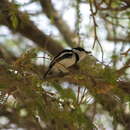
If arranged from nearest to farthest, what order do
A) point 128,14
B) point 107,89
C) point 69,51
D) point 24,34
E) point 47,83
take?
1. point 47,83
2. point 107,89
3. point 128,14
4. point 69,51
5. point 24,34

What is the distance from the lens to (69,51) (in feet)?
9.08

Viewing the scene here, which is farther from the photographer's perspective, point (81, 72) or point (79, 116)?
point (81, 72)

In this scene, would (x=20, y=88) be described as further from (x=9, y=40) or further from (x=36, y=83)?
(x=9, y=40)

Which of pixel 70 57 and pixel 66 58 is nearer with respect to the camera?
pixel 66 58

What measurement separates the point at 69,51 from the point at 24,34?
75 centimetres

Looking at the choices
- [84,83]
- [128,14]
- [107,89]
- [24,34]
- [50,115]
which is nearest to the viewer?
[50,115]

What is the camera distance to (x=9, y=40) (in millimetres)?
4445

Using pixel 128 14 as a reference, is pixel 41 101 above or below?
below

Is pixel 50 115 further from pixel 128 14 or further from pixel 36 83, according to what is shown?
pixel 128 14

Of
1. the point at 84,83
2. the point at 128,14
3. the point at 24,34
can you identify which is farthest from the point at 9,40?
the point at 84,83

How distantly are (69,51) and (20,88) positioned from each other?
1369 millimetres

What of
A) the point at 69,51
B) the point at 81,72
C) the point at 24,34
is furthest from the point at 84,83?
the point at 24,34

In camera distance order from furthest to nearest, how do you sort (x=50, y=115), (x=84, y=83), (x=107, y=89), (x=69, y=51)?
(x=69, y=51) → (x=107, y=89) → (x=84, y=83) → (x=50, y=115)

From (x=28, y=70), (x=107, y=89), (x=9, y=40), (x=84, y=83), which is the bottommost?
(x=9, y=40)
